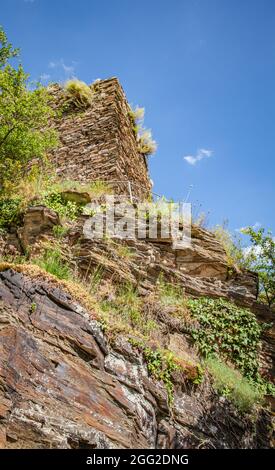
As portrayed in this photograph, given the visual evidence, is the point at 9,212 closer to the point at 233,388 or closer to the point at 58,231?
the point at 58,231

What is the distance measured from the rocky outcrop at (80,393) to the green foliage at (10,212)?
3.16m

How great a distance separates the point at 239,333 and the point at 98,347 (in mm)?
3882

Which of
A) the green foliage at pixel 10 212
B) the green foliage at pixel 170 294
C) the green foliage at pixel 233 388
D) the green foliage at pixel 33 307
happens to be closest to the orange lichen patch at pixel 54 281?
the green foliage at pixel 33 307

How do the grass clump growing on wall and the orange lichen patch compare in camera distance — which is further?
the grass clump growing on wall

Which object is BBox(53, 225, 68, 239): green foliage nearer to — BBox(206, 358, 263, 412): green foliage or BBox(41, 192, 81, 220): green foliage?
BBox(41, 192, 81, 220): green foliage

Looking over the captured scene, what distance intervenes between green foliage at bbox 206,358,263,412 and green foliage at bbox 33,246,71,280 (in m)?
3.17

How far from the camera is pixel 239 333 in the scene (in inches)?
351

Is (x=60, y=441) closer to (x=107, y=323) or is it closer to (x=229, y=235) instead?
(x=107, y=323)

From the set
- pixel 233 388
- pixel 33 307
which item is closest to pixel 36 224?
pixel 33 307

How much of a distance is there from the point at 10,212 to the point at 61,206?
1.16m

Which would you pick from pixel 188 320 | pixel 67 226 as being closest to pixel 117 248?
pixel 67 226

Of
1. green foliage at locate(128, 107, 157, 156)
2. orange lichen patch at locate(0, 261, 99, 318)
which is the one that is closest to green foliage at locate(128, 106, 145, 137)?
green foliage at locate(128, 107, 157, 156)

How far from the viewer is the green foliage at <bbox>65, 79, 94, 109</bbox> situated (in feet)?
47.8
